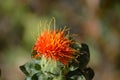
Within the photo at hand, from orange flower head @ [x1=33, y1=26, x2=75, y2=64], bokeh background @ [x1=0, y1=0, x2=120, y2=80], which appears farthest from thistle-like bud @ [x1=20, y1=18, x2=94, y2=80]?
bokeh background @ [x1=0, y1=0, x2=120, y2=80]

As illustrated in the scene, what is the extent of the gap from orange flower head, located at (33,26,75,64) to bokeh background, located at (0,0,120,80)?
2.44 meters

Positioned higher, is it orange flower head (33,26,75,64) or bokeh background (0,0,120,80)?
bokeh background (0,0,120,80)

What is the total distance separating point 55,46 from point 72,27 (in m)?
2.63

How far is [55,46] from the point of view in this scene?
2.06 metres

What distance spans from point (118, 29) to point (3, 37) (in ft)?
3.56

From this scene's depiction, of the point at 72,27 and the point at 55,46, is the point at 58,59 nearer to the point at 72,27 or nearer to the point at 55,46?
the point at 55,46

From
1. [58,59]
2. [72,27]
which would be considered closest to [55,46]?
[58,59]

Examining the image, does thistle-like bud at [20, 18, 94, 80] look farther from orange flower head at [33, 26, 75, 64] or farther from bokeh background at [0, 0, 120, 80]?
bokeh background at [0, 0, 120, 80]

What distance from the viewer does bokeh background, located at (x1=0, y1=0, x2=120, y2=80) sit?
4605mm

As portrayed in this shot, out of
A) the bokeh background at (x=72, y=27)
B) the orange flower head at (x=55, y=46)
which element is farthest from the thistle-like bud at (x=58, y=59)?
the bokeh background at (x=72, y=27)

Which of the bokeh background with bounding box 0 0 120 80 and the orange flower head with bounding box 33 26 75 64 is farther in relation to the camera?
the bokeh background with bounding box 0 0 120 80

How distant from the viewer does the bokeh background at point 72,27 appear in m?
4.61

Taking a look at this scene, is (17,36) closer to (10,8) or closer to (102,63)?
(10,8)

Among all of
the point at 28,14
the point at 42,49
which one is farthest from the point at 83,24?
the point at 42,49
